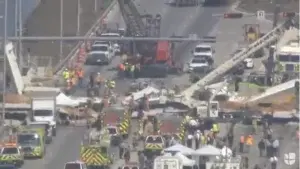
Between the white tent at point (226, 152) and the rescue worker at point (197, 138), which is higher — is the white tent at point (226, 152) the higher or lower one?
the lower one

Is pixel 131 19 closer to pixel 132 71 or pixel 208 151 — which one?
pixel 132 71

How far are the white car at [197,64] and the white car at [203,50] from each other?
2.25 meters

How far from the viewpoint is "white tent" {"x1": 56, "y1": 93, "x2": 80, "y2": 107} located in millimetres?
92812

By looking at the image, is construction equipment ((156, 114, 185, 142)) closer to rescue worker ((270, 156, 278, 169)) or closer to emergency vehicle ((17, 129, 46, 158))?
emergency vehicle ((17, 129, 46, 158))

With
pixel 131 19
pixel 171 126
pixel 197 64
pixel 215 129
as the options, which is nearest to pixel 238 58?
pixel 197 64

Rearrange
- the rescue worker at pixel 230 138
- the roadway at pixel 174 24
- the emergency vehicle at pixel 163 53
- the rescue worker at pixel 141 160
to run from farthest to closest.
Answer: the emergency vehicle at pixel 163 53 → the roadway at pixel 174 24 → the rescue worker at pixel 230 138 → the rescue worker at pixel 141 160

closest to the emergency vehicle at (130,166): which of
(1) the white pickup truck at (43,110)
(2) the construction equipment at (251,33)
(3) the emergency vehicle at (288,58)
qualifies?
(1) the white pickup truck at (43,110)

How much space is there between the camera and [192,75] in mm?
105562

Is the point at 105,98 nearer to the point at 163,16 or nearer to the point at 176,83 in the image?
the point at 176,83

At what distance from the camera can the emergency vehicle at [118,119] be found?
8525cm

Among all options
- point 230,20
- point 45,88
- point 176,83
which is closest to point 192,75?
point 176,83

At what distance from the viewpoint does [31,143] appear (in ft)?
263

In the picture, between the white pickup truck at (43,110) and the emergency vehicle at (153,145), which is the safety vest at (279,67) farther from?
the emergency vehicle at (153,145)

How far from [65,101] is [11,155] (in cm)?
1636
